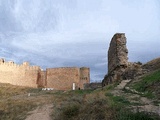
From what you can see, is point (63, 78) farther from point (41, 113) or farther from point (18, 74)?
point (41, 113)

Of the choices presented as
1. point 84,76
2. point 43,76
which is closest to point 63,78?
point 84,76

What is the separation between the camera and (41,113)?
37.8 feet

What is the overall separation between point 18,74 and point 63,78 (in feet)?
16.3

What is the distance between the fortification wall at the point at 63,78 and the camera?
32.3 metres

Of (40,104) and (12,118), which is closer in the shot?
(12,118)

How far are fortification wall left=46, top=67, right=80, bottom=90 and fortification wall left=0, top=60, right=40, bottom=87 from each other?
2.12m

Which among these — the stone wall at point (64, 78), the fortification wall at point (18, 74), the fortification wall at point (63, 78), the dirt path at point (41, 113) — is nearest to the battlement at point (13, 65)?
the fortification wall at point (18, 74)

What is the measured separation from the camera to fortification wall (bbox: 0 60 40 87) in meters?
32.3

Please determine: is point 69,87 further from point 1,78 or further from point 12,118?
point 12,118

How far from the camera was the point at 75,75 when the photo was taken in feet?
A: 107

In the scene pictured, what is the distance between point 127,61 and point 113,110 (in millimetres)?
9280

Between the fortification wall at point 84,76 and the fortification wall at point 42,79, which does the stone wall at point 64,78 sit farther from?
the fortification wall at point 42,79

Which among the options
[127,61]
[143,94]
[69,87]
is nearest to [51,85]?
[69,87]

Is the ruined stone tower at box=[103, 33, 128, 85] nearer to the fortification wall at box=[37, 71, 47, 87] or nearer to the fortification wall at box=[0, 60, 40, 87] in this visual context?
the fortification wall at box=[37, 71, 47, 87]
